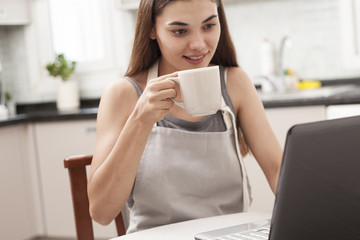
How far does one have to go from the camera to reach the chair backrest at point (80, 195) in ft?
4.23

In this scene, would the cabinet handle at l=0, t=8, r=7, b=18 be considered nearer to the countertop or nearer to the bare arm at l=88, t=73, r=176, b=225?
the countertop

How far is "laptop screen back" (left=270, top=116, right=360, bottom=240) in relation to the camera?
65 cm

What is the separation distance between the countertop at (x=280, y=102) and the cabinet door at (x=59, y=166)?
0.05 metres

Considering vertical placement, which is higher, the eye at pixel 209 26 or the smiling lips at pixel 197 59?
the eye at pixel 209 26

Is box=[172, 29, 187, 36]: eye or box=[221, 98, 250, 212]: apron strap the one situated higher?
box=[172, 29, 187, 36]: eye

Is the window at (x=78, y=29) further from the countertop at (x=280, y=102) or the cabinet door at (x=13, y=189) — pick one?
the cabinet door at (x=13, y=189)

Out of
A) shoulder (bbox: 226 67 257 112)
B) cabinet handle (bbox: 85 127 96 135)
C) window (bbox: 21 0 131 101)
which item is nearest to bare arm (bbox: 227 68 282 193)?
shoulder (bbox: 226 67 257 112)

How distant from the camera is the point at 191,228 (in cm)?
109

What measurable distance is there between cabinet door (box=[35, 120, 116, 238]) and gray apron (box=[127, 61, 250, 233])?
1786 mm

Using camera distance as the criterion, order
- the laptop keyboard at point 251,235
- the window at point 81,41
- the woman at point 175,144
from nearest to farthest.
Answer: the laptop keyboard at point 251,235
the woman at point 175,144
the window at point 81,41

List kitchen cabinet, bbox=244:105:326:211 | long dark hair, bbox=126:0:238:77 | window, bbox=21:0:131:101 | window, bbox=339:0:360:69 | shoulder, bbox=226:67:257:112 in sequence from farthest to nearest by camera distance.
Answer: window, bbox=21:0:131:101
window, bbox=339:0:360:69
kitchen cabinet, bbox=244:105:326:211
shoulder, bbox=226:67:257:112
long dark hair, bbox=126:0:238:77

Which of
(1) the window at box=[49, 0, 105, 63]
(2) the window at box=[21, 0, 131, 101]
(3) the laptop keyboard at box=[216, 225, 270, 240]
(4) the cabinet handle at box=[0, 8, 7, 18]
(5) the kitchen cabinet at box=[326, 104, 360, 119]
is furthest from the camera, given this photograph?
(1) the window at box=[49, 0, 105, 63]

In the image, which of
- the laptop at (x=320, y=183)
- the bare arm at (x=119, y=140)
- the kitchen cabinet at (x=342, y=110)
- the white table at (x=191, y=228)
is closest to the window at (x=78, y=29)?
the kitchen cabinet at (x=342, y=110)

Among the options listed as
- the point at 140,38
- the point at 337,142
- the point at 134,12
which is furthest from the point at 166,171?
the point at 134,12
